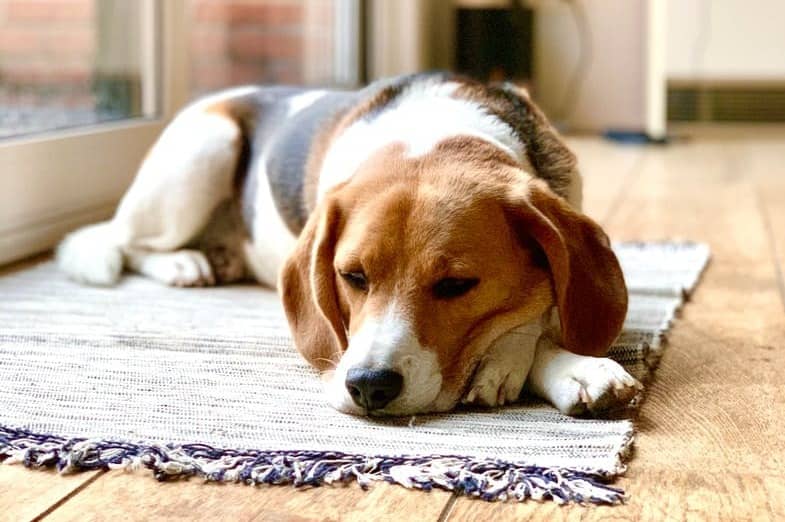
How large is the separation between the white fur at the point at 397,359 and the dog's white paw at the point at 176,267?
1.05 meters

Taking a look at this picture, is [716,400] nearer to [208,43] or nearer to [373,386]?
[373,386]

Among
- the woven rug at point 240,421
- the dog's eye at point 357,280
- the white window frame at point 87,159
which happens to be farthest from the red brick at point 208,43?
the dog's eye at point 357,280

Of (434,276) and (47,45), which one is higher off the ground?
(47,45)

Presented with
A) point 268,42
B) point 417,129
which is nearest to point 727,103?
point 268,42

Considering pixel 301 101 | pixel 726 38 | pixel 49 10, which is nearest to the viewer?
pixel 301 101

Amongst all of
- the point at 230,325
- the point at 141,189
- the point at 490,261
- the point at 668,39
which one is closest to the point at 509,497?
the point at 490,261

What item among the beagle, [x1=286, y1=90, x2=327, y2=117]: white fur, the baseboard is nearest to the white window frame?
the baseboard

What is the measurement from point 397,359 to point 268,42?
3351 millimetres

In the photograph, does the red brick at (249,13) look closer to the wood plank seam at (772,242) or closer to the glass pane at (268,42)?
the glass pane at (268,42)

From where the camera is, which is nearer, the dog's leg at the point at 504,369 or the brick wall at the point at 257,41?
the dog's leg at the point at 504,369

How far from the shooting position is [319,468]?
137 centimetres

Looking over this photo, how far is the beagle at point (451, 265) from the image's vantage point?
1572 mm

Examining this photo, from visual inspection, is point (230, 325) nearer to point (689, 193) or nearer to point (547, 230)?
point (547, 230)

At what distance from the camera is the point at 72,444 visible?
1445 mm
